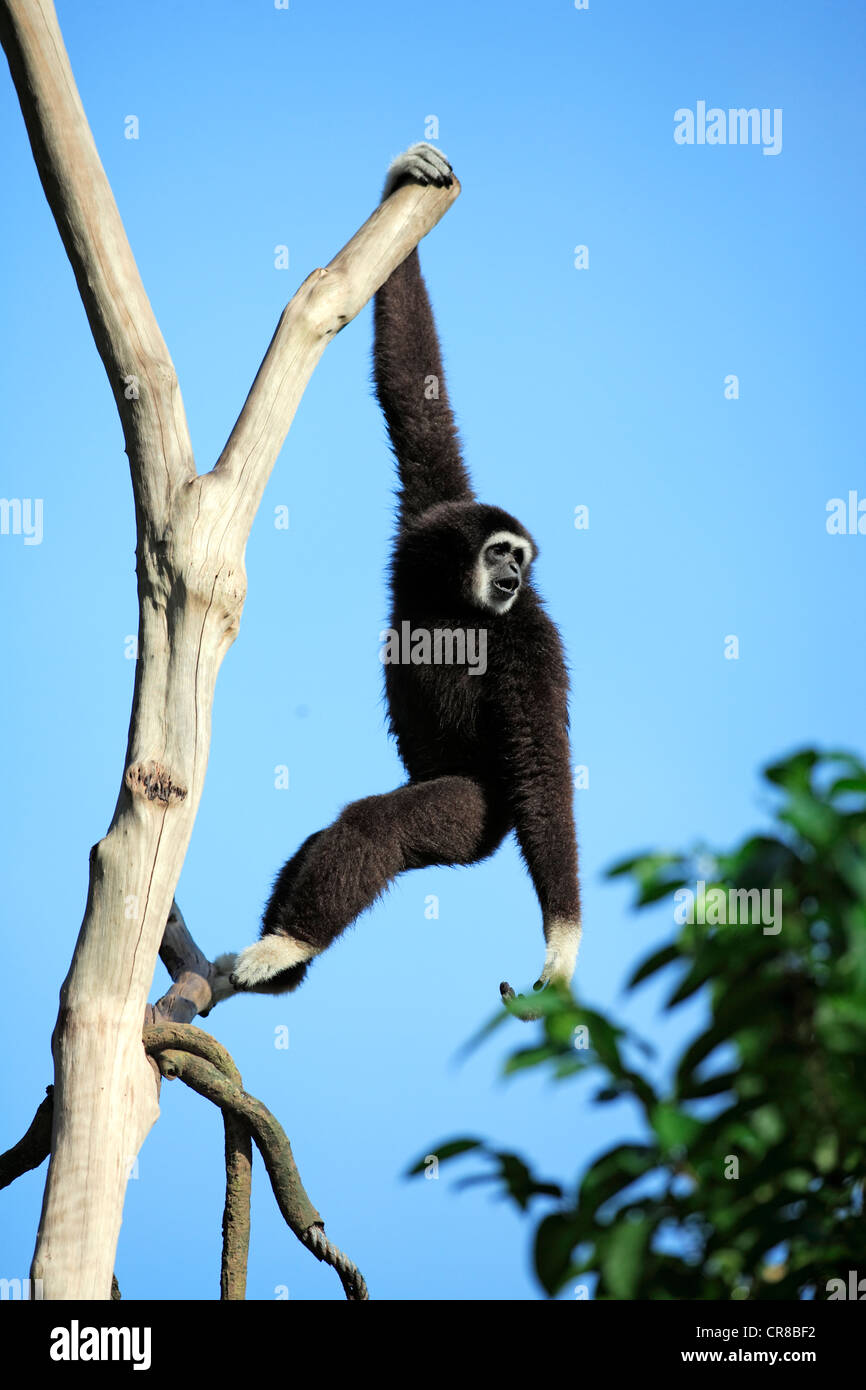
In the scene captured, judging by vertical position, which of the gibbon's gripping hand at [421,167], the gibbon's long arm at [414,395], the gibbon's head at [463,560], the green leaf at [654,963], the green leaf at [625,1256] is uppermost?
Answer: the gibbon's gripping hand at [421,167]

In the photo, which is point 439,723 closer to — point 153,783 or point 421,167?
point 153,783

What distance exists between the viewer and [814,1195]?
1237 millimetres

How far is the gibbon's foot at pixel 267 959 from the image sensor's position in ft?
13.8

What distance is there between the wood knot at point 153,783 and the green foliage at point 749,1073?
2.45 metres

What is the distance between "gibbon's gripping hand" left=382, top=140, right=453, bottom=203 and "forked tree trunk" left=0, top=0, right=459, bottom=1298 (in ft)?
3.10

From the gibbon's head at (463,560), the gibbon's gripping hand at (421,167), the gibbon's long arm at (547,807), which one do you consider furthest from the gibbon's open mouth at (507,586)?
the gibbon's gripping hand at (421,167)

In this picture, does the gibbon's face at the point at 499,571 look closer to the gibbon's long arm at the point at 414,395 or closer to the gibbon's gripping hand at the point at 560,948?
the gibbon's long arm at the point at 414,395

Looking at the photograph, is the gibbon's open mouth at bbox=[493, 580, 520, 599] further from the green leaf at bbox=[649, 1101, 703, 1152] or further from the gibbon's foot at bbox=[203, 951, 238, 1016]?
the green leaf at bbox=[649, 1101, 703, 1152]

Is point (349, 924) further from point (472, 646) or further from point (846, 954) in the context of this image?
point (846, 954)

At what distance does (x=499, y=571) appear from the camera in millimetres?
4914

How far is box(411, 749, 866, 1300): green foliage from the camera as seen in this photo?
109 centimetres
